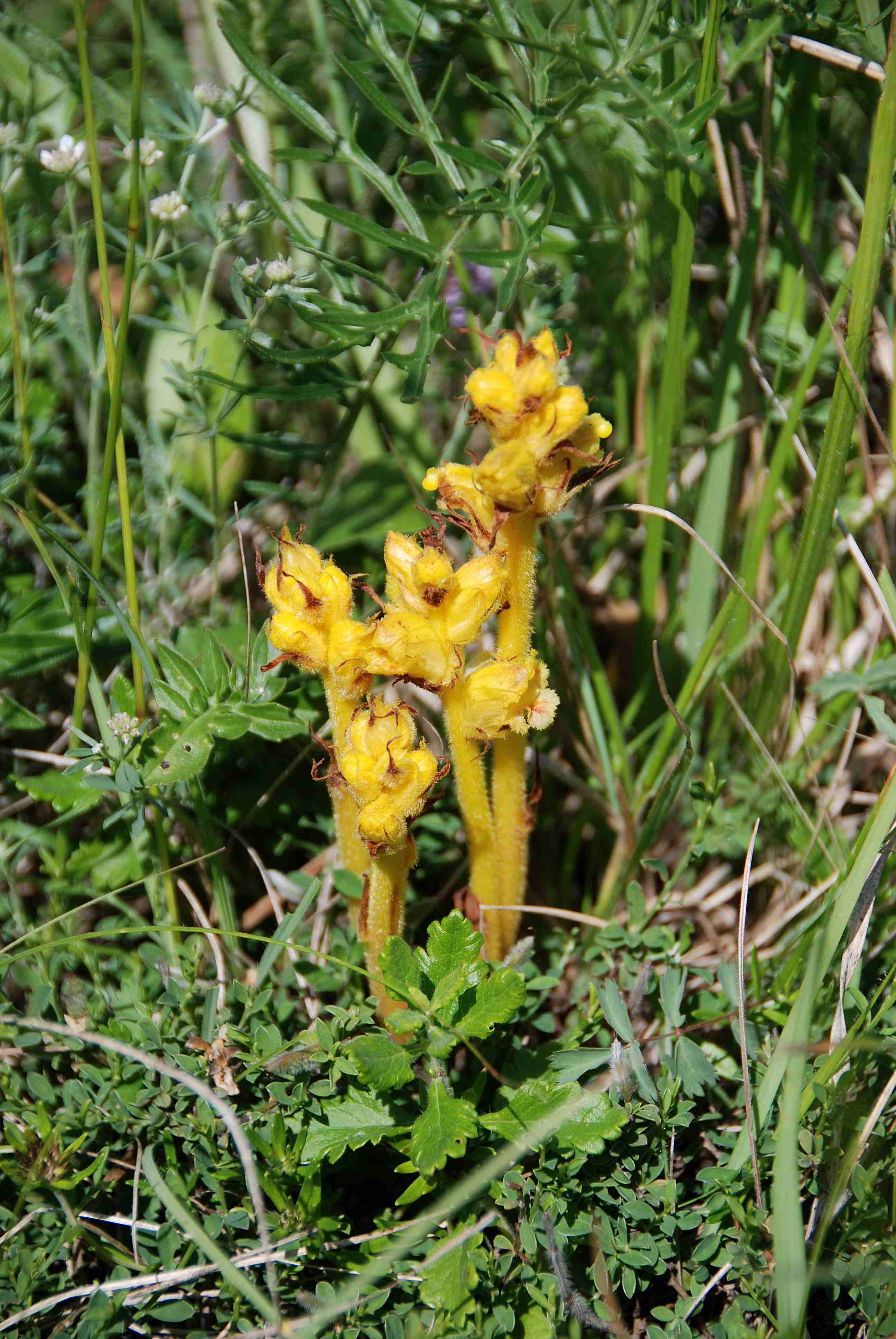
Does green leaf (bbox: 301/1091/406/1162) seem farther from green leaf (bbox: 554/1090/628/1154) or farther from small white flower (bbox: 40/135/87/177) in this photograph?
small white flower (bbox: 40/135/87/177)

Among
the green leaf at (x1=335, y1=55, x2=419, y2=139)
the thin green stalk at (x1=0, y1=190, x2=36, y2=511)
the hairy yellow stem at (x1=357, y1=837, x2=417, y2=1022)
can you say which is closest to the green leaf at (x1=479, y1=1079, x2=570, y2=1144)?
the hairy yellow stem at (x1=357, y1=837, x2=417, y2=1022)

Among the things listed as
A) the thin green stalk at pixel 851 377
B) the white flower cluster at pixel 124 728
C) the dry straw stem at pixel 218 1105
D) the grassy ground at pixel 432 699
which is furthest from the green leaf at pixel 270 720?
the thin green stalk at pixel 851 377

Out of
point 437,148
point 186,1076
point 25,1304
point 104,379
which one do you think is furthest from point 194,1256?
point 437,148

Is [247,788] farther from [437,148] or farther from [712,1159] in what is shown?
[437,148]

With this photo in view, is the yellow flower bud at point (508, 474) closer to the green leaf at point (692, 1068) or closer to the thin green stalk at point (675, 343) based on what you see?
the thin green stalk at point (675, 343)

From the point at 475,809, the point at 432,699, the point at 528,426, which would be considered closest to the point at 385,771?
the point at 475,809
